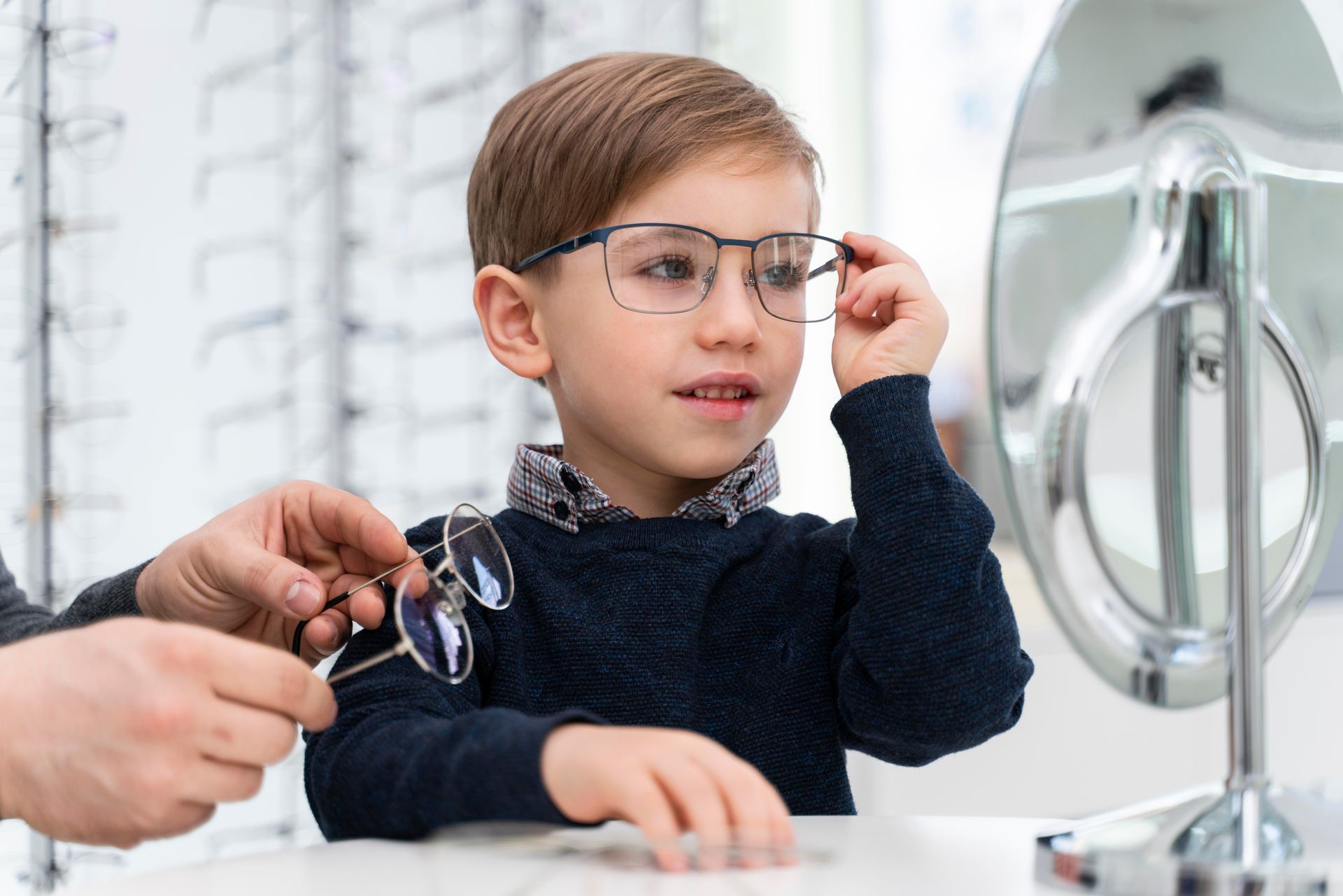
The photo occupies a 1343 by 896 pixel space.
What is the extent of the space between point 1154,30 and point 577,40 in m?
1.83

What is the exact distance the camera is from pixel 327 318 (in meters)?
1.99

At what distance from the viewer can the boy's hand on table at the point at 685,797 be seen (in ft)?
1.67

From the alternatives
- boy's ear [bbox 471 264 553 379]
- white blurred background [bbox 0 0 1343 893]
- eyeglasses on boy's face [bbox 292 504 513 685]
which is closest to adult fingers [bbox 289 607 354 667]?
eyeglasses on boy's face [bbox 292 504 513 685]

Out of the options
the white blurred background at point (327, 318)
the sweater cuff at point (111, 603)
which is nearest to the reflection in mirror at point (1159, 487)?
the sweater cuff at point (111, 603)

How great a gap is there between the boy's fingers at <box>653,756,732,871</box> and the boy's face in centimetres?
41

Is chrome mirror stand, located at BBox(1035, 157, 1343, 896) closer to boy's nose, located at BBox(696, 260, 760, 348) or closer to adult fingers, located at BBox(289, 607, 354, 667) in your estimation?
boy's nose, located at BBox(696, 260, 760, 348)

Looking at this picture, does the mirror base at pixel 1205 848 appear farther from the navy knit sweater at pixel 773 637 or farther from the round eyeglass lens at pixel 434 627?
the round eyeglass lens at pixel 434 627

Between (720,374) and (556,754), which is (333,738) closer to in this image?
(556,754)

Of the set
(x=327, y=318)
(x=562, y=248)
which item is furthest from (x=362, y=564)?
(x=327, y=318)

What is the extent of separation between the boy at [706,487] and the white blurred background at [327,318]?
2.60 feet

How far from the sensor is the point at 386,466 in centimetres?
206

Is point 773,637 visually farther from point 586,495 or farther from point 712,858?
point 712,858

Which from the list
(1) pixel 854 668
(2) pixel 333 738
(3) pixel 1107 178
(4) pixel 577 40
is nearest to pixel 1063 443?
(3) pixel 1107 178

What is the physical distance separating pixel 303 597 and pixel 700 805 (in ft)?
1.46
